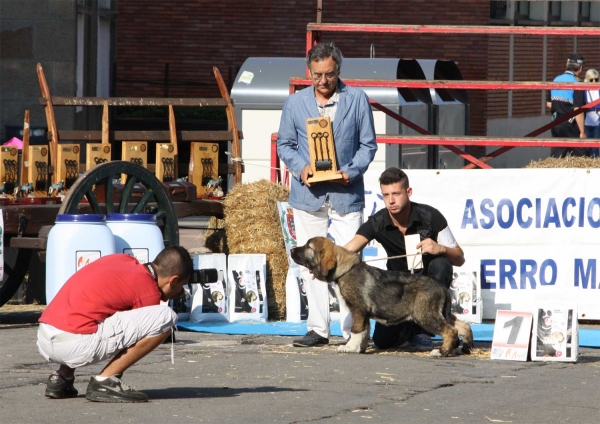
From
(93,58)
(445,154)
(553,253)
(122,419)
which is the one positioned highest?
(93,58)

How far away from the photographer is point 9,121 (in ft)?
58.5

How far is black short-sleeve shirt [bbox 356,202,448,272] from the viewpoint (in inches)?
339

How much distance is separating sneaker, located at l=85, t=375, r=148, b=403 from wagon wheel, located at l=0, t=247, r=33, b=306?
3.96 metres

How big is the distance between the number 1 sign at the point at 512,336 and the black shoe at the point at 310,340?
1.20 m

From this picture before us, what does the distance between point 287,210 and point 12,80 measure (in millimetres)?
8482

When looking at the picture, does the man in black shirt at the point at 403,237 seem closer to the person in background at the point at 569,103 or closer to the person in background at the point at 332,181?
the person in background at the point at 332,181

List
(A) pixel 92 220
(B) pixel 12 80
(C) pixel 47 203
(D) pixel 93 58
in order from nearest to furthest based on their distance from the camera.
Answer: (A) pixel 92 220 < (C) pixel 47 203 < (B) pixel 12 80 < (D) pixel 93 58

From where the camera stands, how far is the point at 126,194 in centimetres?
948

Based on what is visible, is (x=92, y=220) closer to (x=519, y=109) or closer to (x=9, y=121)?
(x=9, y=121)

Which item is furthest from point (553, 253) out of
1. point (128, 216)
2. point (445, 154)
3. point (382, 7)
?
point (382, 7)

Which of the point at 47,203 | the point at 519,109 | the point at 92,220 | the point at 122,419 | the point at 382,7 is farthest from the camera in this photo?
the point at 519,109

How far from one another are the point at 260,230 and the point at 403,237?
215cm

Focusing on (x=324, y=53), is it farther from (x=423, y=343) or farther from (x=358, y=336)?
(x=423, y=343)

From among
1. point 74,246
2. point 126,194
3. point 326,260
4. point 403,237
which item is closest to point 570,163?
point 403,237
